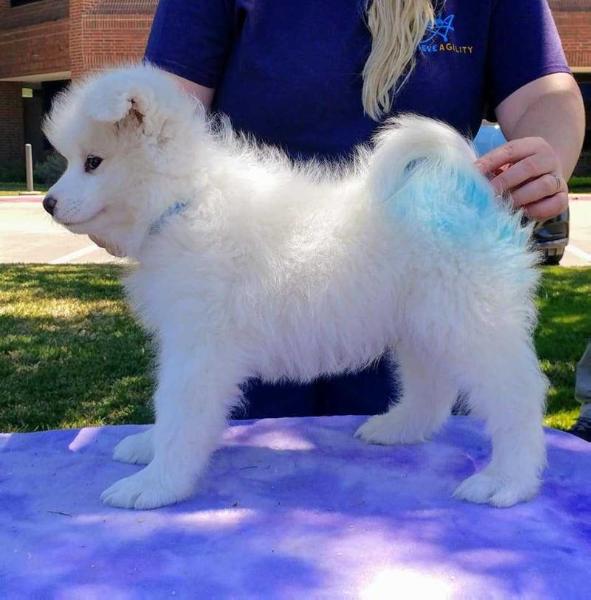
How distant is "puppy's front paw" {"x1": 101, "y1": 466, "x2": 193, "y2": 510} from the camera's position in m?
1.87

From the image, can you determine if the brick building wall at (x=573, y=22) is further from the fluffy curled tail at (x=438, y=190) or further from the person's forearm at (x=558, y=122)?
the fluffy curled tail at (x=438, y=190)

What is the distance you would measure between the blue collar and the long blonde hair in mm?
917

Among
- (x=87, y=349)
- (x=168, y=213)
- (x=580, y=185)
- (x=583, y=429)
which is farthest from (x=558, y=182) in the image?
(x=580, y=185)

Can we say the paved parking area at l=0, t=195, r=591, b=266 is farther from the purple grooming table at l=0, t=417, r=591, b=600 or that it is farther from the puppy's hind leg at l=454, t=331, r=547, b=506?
the puppy's hind leg at l=454, t=331, r=547, b=506

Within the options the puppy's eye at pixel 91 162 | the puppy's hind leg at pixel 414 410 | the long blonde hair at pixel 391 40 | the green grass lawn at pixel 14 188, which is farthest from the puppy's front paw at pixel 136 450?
the green grass lawn at pixel 14 188

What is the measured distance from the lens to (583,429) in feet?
11.8

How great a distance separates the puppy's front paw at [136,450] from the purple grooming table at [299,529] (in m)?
0.03

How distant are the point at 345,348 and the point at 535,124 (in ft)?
3.26

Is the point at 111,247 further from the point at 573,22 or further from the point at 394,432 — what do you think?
the point at 573,22

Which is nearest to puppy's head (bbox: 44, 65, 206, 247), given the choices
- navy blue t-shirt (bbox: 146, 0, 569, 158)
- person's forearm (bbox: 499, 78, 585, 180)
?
navy blue t-shirt (bbox: 146, 0, 569, 158)

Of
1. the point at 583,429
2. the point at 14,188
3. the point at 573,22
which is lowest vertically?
the point at 14,188

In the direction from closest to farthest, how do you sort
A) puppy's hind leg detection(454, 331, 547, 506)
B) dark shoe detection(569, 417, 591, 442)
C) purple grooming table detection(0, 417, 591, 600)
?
purple grooming table detection(0, 417, 591, 600) < puppy's hind leg detection(454, 331, 547, 506) < dark shoe detection(569, 417, 591, 442)

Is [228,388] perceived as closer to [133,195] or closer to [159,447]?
[159,447]

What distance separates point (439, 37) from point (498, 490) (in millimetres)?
1442
